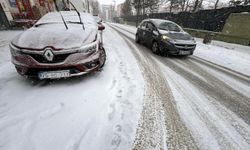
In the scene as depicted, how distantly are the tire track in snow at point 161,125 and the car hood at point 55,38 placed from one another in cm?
187

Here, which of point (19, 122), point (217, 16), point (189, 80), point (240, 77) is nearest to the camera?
point (19, 122)

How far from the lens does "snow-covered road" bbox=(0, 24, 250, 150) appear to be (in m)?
2.22

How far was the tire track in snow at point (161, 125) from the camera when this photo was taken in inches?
88.7

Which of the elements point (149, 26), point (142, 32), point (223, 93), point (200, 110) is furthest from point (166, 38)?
point (200, 110)

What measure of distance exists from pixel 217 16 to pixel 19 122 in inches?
631

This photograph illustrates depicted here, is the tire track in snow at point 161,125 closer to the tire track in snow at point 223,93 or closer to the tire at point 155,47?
the tire track in snow at point 223,93

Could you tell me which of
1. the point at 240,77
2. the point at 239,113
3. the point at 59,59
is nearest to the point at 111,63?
the point at 59,59

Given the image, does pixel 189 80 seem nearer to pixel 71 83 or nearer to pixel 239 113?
pixel 239 113

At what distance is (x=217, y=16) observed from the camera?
45.3 ft

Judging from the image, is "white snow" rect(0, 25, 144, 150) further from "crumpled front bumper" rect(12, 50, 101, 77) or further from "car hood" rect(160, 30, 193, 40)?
"car hood" rect(160, 30, 193, 40)

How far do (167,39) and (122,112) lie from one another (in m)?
4.96

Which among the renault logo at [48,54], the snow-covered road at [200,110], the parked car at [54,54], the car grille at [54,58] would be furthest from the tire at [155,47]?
the renault logo at [48,54]

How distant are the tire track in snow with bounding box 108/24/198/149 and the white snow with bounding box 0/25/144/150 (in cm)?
15

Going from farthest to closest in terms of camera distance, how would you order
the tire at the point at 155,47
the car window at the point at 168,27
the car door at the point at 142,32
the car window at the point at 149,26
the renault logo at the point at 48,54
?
1. the car door at the point at 142,32
2. the car window at the point at 149,26
3. the car window at the point at 168,27
4. the tire at the point at 155,47
5. the renault logo at the point at 48,54
